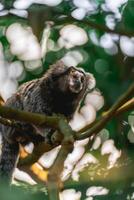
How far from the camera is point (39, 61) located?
1.17 meters

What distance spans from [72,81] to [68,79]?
0.04 m

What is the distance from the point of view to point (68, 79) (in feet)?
6.84

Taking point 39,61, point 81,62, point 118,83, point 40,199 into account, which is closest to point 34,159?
point 39,61

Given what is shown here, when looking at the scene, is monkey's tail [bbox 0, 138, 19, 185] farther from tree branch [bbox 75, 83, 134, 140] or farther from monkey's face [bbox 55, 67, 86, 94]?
tree branch [bbox 75, 83, 134, 140]

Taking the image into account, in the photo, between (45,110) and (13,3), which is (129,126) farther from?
(45,110)

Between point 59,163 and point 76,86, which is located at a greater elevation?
point 59,163

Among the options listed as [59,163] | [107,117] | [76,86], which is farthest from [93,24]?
[76,86]

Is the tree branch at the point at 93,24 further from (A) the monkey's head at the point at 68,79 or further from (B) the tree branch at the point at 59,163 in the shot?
(A) the monkey's head at the point at 68,79

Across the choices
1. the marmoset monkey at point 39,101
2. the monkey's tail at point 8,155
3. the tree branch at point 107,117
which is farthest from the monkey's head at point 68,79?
the tree branch at point 107,117

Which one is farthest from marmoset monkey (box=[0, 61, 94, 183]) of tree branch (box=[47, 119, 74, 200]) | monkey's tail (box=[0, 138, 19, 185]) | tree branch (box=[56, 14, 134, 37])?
tree branch (box=[47, 119, 74, 200])

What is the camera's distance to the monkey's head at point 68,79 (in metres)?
1.95

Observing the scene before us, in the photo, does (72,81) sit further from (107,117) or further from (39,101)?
(107,117)

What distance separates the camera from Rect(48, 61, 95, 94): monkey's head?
6.38 ft

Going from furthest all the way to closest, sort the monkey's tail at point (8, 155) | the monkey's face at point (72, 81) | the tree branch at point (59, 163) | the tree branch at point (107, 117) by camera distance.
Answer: the monkey's tail at point (8, 155), the monkey's face at point (72, 81), the tree branch at point (107, 117), the tree branch at point (59, 163)
